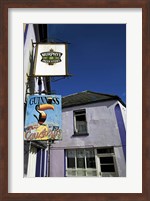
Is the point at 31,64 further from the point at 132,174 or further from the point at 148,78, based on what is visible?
the point at 132,174

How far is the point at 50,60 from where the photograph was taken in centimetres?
196

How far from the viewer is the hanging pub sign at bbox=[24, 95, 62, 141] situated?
1769mm

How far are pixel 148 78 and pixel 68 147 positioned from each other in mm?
2444

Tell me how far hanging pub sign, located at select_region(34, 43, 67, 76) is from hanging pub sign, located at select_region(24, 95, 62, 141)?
0.20 metres

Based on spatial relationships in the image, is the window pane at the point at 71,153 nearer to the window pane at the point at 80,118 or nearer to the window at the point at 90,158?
the window at the point at 90,158

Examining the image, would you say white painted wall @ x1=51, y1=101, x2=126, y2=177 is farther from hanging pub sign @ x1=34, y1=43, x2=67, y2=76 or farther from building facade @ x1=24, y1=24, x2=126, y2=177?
hanging pub sign @ x1=34, y1=43, x2=67, y2=76

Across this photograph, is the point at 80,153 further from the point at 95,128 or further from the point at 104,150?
the point at 95,128

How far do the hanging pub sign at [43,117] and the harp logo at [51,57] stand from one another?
247 millimetres

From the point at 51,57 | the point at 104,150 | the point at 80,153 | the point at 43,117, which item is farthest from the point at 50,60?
the point at 104,150

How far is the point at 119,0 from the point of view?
4.91 ft

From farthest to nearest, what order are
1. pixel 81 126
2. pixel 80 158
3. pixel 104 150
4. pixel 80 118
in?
pixel 80 118, pixel 81 126, pixel 104 150, pixel 80 158

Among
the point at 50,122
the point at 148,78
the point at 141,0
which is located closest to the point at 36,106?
the point at 50,122

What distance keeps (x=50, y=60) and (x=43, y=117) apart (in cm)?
42

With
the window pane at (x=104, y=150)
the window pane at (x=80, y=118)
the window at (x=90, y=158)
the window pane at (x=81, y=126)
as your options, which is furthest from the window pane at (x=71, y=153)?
the window pane at (x=80, y=118)
